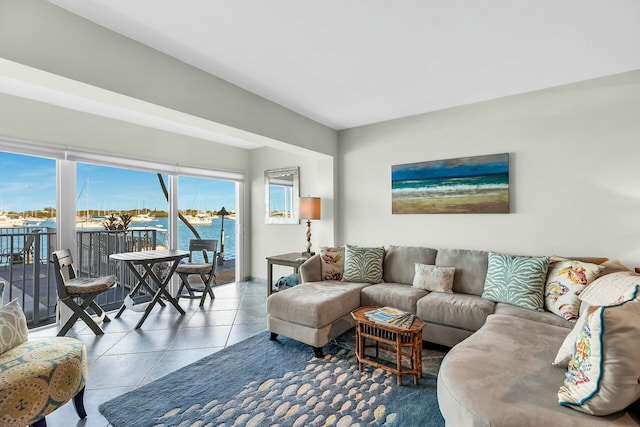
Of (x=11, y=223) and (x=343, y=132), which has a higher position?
(x=343, y=132)

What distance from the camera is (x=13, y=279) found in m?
3.54

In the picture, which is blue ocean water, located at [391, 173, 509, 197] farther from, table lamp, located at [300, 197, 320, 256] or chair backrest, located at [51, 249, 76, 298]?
chair backrest, located at [51, 249, 76, 298]

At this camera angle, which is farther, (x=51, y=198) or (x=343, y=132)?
(x=343, y=132)

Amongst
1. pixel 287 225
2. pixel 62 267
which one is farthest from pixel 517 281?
pixel 62 267

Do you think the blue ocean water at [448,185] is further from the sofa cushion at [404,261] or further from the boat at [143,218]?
the boat at [143,218]

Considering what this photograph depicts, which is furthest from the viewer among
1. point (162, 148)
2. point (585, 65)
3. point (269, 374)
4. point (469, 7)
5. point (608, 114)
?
point (162, 148)

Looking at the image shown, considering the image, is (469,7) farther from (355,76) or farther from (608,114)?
(608,114)

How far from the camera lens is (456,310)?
254cm

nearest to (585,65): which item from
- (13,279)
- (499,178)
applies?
(499,178)

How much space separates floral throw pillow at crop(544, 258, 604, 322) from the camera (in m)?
2.26

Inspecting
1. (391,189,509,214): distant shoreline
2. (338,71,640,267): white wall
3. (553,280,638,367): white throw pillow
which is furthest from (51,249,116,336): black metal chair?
(553,280,638,367): white throw pillow

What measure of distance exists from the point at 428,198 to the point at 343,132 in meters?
1.58

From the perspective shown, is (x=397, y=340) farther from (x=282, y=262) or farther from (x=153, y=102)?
(x=153, y=102)

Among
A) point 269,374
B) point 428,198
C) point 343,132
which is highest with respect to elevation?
point 343,132
